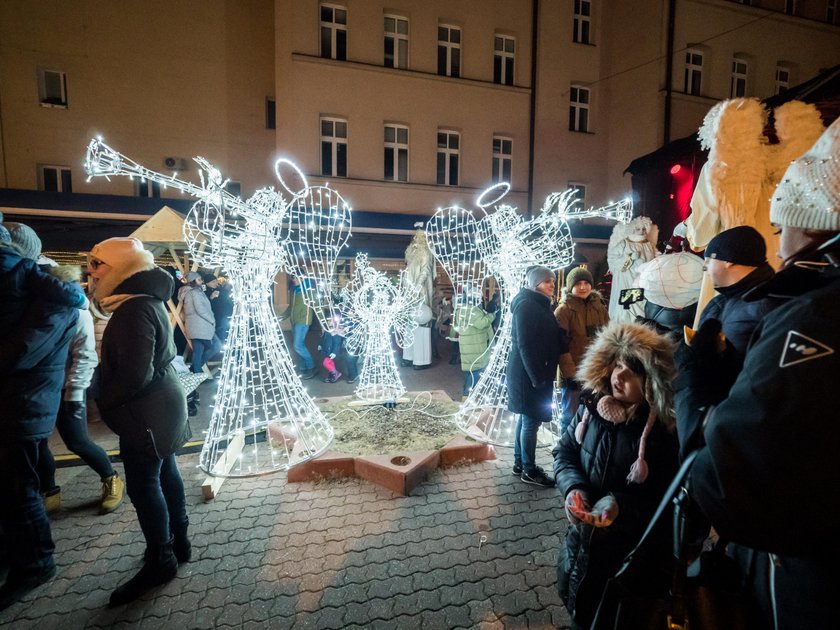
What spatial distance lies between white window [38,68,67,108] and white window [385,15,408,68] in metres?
9.28

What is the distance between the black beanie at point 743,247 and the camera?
2.03 metres

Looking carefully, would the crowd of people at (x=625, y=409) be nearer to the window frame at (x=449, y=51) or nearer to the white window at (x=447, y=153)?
the white window at (x=447, y=153)

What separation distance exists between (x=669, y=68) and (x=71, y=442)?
16396 millimetres

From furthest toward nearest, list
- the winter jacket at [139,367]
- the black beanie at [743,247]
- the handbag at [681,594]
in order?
the winter jacket at [139,367] < the black beanie at [743,247] < the handbag at [681,594]

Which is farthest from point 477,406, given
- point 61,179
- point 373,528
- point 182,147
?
point 61,179

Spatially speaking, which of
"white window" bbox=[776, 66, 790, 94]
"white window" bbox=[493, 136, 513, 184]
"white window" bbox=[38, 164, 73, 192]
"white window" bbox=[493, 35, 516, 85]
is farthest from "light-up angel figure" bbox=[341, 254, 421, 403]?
"white window" bbox=[776, 66, 790, 94]

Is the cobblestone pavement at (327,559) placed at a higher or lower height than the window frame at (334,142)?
lower

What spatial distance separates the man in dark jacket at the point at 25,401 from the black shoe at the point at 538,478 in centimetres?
360

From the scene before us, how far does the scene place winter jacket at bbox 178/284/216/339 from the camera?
21.5 feet

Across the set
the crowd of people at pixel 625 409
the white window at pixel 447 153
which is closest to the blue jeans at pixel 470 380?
the crowd of people at pixel 625 409

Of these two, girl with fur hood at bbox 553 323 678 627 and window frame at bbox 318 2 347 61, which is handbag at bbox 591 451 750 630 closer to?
girl with fur hood at bbox 553 323 678 627

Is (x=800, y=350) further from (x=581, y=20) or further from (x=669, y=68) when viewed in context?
(x=581, y=20)

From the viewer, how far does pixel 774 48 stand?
41.7 feet

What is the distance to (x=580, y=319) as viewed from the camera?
4262 mm
